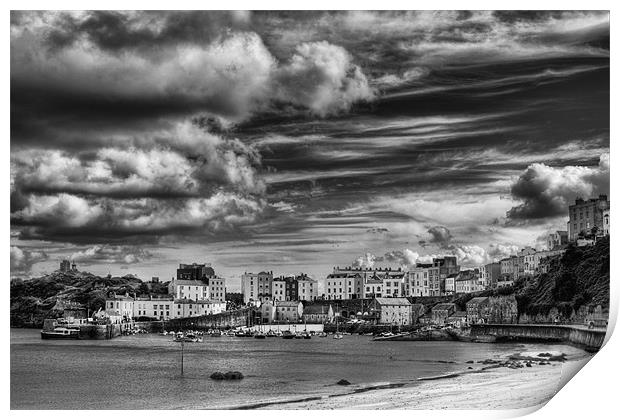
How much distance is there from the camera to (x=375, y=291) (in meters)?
28.2

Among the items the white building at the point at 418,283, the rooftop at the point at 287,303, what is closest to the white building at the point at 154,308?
the rooftop at the point at 287,303

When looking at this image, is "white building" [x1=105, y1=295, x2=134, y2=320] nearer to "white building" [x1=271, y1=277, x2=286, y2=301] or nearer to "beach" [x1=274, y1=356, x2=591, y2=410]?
"white building" [x1=271, y1=277, x2=286, y2=301]

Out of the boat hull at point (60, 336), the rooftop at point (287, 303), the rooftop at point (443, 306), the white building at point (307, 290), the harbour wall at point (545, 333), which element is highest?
the white building at point (307, 290)

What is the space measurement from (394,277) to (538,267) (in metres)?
6.35

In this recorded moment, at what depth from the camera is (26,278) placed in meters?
13.5

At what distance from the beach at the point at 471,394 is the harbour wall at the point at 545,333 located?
430 mm

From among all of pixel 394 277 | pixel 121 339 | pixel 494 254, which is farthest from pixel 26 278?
pixel 394 277

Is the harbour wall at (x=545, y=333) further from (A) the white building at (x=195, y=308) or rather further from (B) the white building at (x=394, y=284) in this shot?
→ (A) the white building at (x=195, y=308)

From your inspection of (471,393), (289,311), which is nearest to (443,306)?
(289,311)

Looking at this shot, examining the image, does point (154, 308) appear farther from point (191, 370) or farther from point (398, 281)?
point (191, 370)

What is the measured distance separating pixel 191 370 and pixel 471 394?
17.0 feet

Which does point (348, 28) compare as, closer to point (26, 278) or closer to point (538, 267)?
point (26, 278)

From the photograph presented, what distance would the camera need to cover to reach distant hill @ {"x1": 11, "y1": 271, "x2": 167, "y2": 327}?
598 inches

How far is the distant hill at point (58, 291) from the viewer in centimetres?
1520
